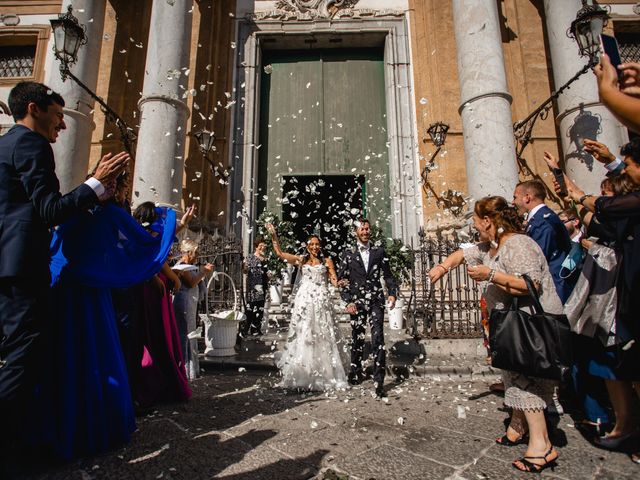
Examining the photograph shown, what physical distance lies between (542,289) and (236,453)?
2518mm

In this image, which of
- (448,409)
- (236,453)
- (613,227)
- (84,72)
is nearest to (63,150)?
(84,72)

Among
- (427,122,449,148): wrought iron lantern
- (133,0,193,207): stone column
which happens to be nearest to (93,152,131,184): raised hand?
(133,0,193,207): stone column

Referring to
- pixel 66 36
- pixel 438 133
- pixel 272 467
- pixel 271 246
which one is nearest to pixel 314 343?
pixel 272 467

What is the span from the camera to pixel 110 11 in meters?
12.0

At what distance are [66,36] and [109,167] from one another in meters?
7.12

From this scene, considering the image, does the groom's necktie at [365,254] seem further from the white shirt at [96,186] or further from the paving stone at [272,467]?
the white shirt at [96,186]

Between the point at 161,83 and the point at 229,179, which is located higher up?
the point at 161,83

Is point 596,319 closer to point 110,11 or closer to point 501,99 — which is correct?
point 501,99

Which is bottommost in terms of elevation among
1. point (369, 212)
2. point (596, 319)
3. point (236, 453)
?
point (236, 453)

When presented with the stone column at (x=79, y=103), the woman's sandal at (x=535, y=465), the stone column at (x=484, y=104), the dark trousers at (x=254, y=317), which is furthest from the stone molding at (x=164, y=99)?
the woman's sandal at (x=535, y=465)

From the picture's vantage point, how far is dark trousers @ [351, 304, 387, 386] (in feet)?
15.3

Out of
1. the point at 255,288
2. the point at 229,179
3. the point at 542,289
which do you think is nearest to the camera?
the point at 542,289

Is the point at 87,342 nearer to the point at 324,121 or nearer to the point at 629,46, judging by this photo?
the point at 324,121

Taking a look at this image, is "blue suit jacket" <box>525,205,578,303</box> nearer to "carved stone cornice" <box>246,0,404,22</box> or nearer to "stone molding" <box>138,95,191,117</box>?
"stone molding" <box>138,95,191,117</box>
